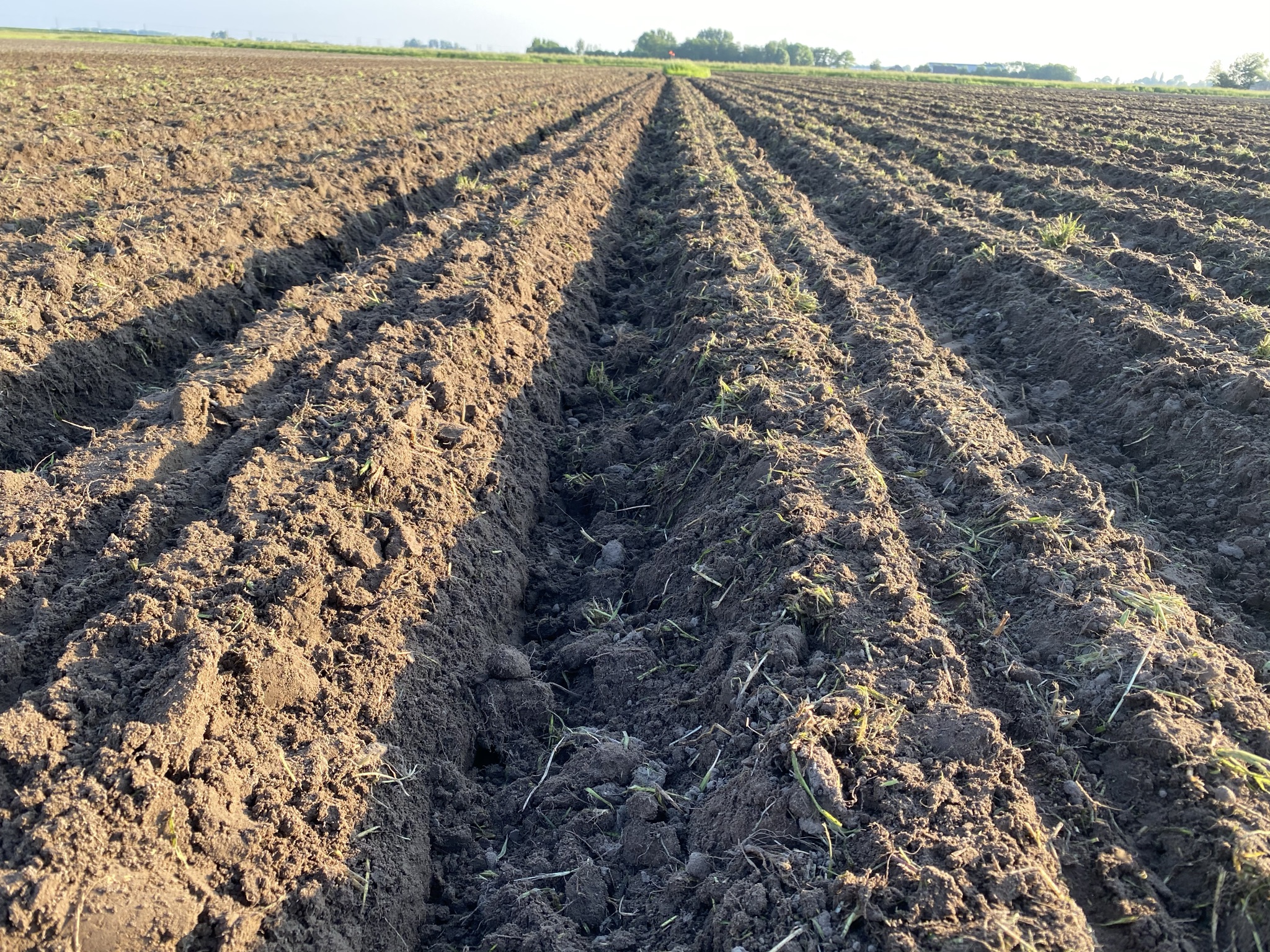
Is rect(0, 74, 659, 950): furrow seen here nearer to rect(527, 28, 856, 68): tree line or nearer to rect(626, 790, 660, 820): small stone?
rect(626, 790, 660, 820): small stone

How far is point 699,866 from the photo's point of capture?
242 cm

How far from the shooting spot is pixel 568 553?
4434mm

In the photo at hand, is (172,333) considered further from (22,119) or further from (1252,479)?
(22,119)

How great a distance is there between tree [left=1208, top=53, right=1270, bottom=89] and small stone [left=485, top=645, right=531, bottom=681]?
7723cm

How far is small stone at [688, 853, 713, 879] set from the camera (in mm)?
2404

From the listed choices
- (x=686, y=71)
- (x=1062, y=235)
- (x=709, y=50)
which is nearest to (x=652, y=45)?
(x=709, y=50)

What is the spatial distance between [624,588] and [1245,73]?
259ft

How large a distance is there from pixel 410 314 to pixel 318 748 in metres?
3.72

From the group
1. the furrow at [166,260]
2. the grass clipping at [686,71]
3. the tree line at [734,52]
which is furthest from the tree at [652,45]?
the furrow at [166,260]

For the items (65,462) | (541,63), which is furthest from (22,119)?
(541,63)

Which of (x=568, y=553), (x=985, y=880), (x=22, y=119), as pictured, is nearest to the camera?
(x=985, y=880)

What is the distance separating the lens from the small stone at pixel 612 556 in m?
4.26

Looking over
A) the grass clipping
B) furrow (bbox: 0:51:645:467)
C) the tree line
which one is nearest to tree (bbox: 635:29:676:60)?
the tree line

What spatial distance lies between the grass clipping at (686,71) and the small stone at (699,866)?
153 ft
